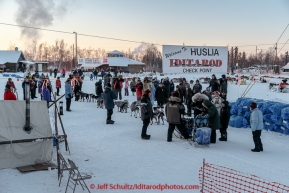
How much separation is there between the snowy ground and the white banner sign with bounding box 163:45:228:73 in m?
7.27

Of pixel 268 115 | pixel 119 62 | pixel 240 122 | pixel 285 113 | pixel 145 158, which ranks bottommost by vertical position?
pixel 145 158

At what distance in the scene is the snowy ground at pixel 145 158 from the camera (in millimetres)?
6562

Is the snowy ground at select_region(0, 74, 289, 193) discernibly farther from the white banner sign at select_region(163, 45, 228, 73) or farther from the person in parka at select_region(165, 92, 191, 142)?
the white banner sign at select_region(163, 45, 228, 73)

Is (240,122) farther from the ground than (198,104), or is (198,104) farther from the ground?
(198,104)

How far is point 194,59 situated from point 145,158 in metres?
12.0

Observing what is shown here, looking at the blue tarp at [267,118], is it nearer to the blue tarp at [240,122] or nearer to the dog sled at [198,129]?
the blue tarp at [240,122]

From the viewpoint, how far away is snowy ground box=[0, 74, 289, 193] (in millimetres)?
6562

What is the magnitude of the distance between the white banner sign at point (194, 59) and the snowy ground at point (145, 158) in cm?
727

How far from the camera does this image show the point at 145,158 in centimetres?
817

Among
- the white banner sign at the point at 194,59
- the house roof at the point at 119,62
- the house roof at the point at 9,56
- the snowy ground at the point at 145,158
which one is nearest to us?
the snowy ground at the point at 145,158

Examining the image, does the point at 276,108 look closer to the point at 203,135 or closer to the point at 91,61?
the point at 203,135

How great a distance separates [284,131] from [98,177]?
7650mm

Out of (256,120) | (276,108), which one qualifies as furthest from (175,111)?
(276,108)

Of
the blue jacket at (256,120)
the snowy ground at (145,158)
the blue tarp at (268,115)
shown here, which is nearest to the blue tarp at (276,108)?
the blue tarp at (268,115)
